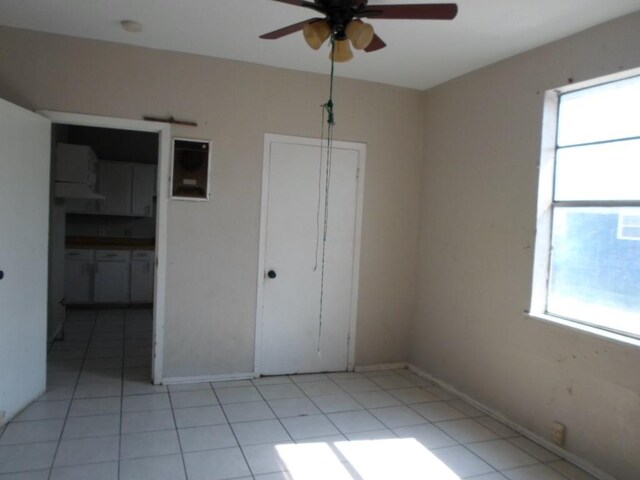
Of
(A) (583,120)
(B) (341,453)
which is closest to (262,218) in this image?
(B) (341,453)

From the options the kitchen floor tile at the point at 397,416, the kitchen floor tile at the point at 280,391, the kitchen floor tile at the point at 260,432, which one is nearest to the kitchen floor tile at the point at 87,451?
the kitchen floor tile at the point at 260,432

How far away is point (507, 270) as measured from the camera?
3.36m

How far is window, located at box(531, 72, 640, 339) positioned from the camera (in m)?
2.64

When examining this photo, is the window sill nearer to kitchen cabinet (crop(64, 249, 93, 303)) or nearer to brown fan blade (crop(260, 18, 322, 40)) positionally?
brown fan blade (crop(260, 18, 322, 40))

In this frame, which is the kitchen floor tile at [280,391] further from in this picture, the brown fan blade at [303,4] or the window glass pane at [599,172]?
the brown fan blade at [303,4]

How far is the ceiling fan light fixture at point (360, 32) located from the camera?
1.99 m

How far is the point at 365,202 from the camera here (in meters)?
4.28

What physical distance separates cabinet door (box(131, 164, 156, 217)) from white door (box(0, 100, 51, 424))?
3614 mm

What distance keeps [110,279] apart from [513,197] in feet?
17.9

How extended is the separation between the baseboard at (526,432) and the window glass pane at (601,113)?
1934 mm

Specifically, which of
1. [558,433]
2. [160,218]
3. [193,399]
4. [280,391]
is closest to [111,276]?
[160,218]

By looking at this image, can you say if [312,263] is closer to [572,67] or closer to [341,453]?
[341,453]

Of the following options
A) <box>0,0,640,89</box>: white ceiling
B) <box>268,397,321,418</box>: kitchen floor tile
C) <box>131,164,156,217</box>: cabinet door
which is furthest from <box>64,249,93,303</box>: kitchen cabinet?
<box>268,397,321,418</box>: kitchen floor tile

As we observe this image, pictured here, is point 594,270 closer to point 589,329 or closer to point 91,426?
point 589,329
